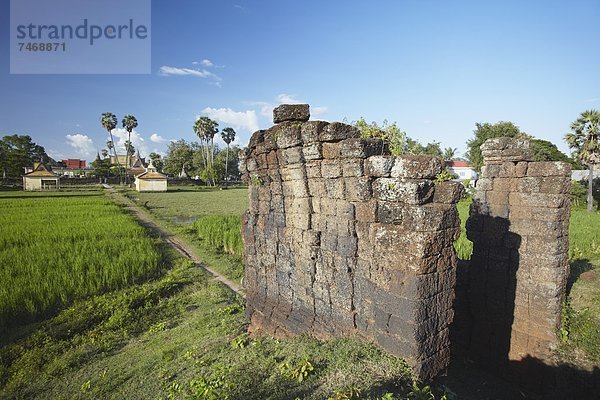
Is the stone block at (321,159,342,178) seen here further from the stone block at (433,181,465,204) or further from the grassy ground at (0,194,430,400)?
the grassy ground at (0,194,430,400)

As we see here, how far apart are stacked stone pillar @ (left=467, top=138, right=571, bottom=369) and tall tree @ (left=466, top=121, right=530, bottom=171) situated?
27.8m

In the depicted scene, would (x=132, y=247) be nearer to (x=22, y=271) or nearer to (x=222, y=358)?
(x=22, y=271)

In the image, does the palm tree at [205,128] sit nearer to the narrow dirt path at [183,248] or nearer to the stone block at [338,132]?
the narrow dirt path at [183,248]

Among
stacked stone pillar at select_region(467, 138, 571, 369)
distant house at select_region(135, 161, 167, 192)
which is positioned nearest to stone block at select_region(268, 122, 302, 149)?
stacked stone pillar at select_region(467, 138, 571, 369)

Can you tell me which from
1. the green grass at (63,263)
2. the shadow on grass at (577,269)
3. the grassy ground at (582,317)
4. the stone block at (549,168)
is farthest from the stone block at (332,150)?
the green grass at (63,263)

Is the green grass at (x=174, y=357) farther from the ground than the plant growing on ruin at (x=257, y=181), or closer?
closer

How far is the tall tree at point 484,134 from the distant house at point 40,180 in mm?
57664

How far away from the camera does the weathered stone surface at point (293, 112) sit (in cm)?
557

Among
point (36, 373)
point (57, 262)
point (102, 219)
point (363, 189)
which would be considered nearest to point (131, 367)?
point (36, 373)

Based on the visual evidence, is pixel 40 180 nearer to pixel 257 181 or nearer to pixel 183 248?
pixel 183 248

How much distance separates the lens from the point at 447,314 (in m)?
4.24

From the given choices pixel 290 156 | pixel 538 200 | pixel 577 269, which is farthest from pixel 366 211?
pixel 577 269

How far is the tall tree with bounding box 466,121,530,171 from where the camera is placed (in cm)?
3294

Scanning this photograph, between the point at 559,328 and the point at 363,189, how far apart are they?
4.96 m
